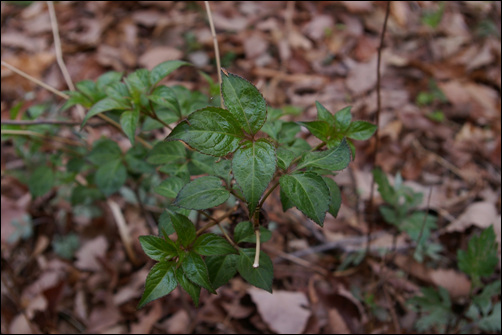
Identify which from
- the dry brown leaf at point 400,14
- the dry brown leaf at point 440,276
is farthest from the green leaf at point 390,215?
the dry brown leaf at point 400,14

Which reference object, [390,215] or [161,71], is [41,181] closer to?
[161,71]

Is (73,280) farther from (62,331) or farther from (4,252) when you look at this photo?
(4,252)

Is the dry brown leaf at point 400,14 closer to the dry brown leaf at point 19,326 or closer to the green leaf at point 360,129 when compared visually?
the green leaf at point 360,129

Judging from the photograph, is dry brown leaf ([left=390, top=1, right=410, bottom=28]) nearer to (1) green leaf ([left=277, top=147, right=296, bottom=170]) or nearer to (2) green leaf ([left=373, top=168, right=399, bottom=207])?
(2) green leaf ([left=373, top=168, right=399, bottom=207])

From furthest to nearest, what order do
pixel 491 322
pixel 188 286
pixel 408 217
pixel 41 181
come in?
pixel 408 217
pixel 41 181
pixel 491 322
pixel 188 286

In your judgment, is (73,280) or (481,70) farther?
(481,70)

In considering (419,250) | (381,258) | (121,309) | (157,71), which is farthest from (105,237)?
(419,250)

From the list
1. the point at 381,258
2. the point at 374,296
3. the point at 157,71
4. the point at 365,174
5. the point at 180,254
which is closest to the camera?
the point at 180,254

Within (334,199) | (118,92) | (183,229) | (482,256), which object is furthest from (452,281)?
(118,92)
